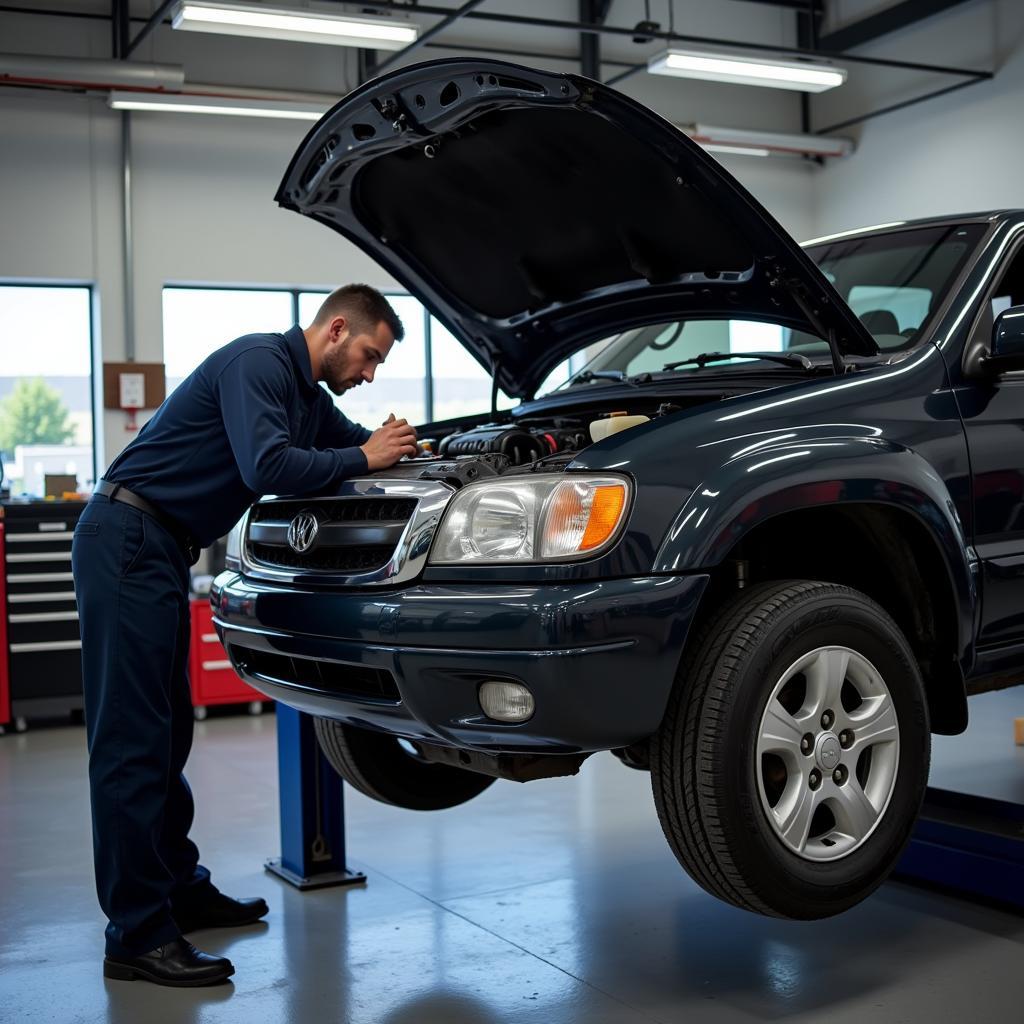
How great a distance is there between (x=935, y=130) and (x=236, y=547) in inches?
344

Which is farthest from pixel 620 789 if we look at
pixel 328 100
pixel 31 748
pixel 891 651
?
pixel 328 100

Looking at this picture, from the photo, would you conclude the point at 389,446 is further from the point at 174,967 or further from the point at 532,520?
the point at 174,967

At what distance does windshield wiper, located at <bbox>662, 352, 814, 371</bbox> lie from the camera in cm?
266

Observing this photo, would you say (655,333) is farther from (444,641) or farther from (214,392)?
(444,641)

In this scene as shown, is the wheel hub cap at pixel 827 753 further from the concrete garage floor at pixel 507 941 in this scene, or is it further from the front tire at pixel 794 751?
the concrete garage floor at pixel 507 941

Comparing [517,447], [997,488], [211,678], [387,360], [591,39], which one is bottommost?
[211,678]

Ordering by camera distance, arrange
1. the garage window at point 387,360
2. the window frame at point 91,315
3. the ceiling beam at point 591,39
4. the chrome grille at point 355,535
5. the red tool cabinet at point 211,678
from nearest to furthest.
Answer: the chrome grille at point 355,535 < the red tool cabinet at point 211,678 < the window frame at point 91,315 < the garage window at point 387,360 < the ceiling beam at point 591,39

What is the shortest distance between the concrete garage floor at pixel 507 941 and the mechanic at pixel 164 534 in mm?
205

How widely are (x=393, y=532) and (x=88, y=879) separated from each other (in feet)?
5.98

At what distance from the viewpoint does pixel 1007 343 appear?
2.53 meters

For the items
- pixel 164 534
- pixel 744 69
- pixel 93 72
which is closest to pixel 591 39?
pixel 744 69

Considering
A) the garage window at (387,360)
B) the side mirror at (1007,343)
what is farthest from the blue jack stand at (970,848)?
the garage window at (387,360)

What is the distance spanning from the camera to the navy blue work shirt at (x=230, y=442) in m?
2.63

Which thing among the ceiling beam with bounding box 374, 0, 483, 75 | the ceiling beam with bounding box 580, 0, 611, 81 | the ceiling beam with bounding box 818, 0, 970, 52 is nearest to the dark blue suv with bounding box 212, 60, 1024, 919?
the ceiling beam with bounding box 374, 0, 483, 75
